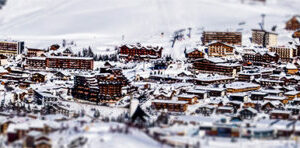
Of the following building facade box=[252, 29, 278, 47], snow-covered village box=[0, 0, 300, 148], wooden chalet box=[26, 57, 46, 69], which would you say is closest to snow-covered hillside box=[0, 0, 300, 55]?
snow-covered village box=[0, 0, 300, 148]

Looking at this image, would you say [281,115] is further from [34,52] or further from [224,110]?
[34,52]

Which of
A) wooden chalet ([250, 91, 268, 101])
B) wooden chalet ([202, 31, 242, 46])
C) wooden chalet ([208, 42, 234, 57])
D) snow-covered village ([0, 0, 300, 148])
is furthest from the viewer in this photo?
wooden chalet ([202, 31, 242, 46])

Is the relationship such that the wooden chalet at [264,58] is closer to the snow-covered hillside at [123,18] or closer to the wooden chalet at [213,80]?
the wooden chalet at [213,80]

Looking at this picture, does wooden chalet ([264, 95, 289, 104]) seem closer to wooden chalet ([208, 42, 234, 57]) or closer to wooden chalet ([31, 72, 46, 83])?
wooden chalet ([208, 42, 234, 57])

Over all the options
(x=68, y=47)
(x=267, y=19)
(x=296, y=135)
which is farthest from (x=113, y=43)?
(x=296, y=135)

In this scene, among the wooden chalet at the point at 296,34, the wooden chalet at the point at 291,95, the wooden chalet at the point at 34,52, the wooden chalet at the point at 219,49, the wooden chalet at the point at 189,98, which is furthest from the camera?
the wooden chalet at the point at 296,34

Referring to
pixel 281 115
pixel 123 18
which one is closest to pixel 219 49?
pixel 123 18

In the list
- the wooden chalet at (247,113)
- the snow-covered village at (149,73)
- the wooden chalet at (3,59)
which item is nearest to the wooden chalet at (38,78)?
the snow-covered village at (149,73)

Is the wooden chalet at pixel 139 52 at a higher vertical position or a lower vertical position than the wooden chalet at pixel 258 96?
higher
